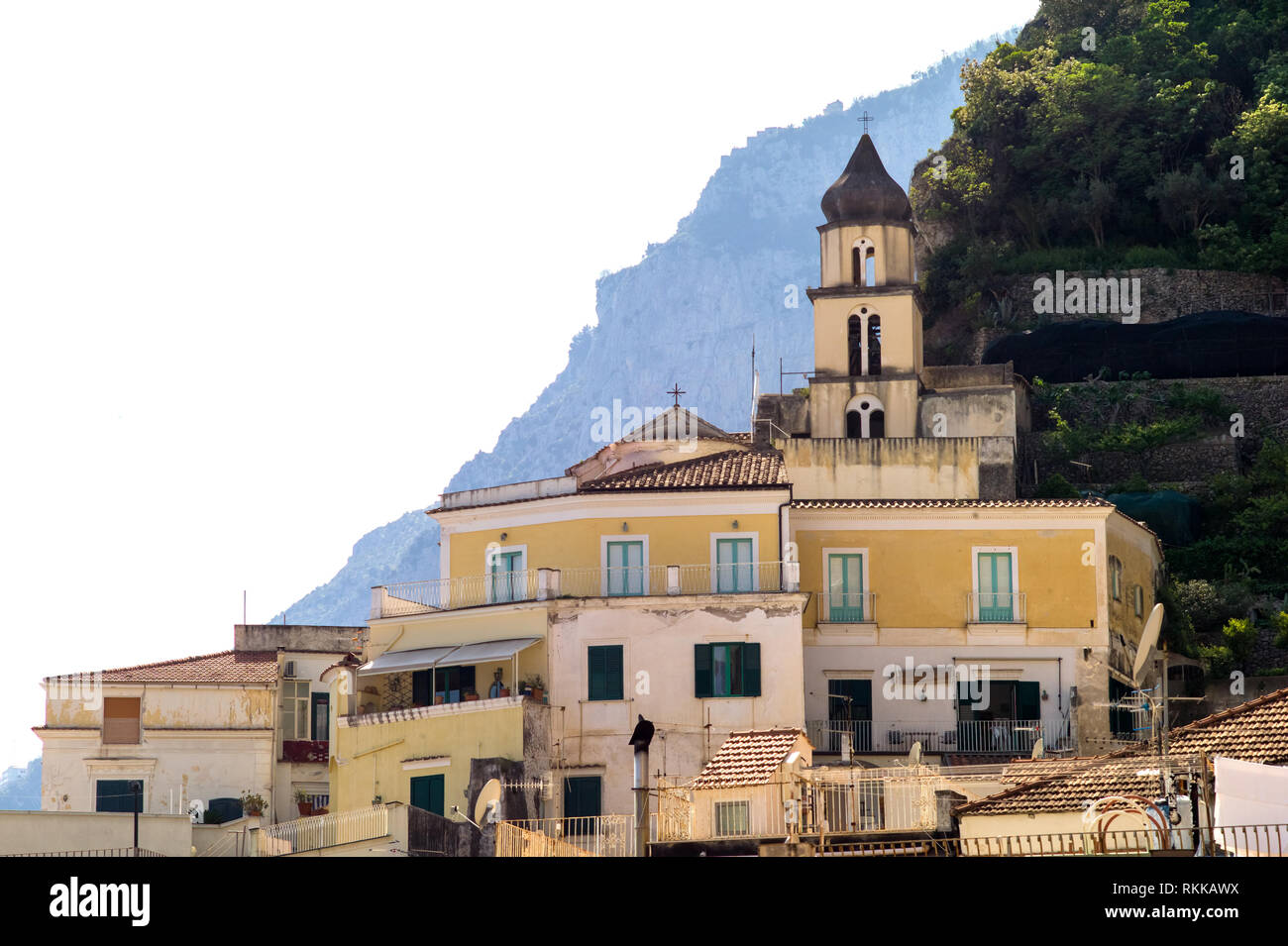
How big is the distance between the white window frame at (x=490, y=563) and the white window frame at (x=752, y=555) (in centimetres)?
435

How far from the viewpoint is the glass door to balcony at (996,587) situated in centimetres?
4894

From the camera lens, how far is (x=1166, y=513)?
203 ft

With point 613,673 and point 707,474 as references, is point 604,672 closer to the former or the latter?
point 613,673

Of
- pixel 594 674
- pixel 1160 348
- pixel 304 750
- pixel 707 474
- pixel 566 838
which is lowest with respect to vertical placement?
pixel 566 838

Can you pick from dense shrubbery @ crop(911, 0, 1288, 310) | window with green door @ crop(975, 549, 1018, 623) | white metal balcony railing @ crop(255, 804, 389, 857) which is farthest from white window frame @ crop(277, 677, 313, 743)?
dense shrubbery @ crop(911, 0, 1288, 310)

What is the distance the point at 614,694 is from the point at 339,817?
27.0 ft

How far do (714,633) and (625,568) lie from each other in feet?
9.35

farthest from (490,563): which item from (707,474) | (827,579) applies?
(827,579)

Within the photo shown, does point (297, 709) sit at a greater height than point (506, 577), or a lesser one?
lesser

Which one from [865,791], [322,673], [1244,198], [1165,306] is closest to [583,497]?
[322,673]

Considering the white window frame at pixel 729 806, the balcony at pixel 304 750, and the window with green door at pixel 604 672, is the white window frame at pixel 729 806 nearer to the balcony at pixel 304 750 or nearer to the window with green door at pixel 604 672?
the window with green door at pixel 604 672

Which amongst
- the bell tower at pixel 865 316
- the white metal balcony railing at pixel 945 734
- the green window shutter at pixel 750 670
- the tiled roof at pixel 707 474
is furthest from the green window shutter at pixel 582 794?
the bell tower at pixel 865 316

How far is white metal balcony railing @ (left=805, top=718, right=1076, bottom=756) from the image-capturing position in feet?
155

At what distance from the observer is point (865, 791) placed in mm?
35375
